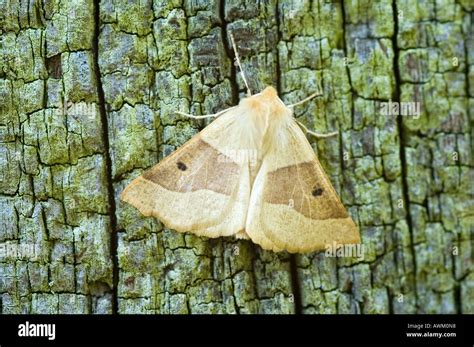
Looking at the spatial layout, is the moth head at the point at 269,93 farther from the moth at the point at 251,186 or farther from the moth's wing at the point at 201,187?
the moth's wing at the point at 201,187

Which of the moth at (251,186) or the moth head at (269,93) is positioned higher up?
the moth head at (269,93)

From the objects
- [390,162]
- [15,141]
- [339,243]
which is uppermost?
[15,141]

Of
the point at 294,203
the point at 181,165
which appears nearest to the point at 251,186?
the point at 294,203

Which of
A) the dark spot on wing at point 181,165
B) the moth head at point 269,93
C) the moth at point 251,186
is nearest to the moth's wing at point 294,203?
the moth at point 251,186

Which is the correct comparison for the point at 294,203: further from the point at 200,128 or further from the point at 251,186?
the point at 200,128

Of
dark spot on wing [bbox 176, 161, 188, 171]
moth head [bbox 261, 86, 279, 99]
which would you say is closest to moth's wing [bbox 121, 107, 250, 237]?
dark spot on wing [bbox 176, 161, 188, 171]


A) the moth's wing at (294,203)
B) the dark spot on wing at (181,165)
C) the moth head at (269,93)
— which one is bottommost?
the moth's wing at (294,203)
